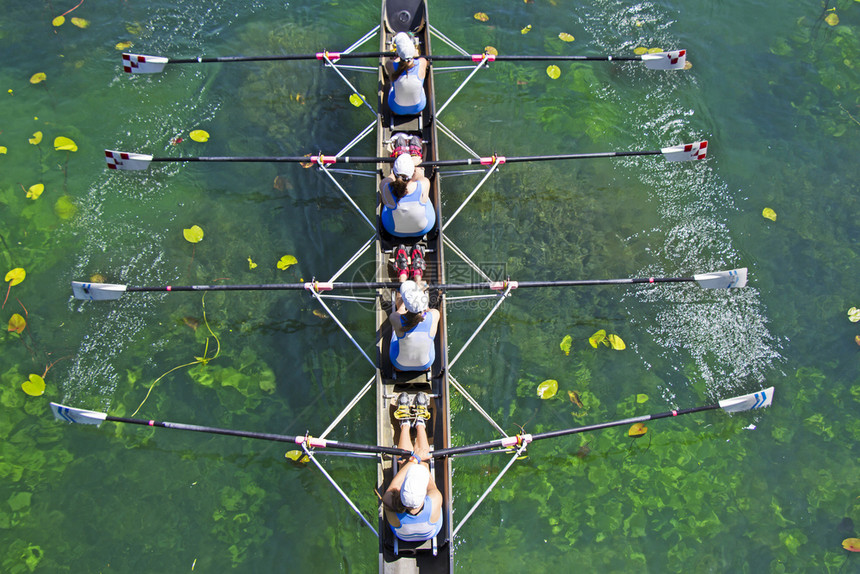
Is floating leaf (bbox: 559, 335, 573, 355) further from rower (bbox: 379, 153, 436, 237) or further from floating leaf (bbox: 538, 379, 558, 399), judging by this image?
rower (bbox: 379, 153, 436, 237)

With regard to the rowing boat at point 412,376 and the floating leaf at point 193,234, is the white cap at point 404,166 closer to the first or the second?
the rowing boat at point 412,376

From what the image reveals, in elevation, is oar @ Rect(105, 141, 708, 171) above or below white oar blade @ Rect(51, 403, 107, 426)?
above

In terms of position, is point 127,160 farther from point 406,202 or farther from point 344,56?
point 406,202

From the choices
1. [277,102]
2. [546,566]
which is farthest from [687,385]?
[277,102]

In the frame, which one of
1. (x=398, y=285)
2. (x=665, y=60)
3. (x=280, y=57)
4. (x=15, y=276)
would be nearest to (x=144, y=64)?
(x=280, y=57)

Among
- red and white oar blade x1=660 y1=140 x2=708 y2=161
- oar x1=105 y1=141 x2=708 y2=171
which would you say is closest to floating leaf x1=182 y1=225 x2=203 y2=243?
oar x1=105 y1=141 x2=708 y2=171

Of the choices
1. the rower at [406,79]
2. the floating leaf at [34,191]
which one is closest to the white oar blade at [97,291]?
the floating leaf at [34,191]
